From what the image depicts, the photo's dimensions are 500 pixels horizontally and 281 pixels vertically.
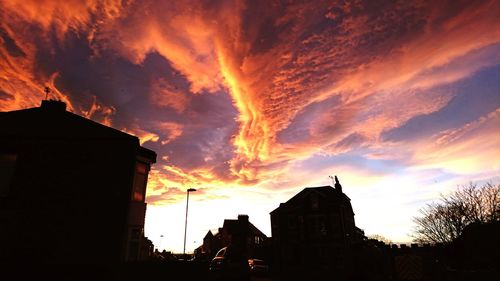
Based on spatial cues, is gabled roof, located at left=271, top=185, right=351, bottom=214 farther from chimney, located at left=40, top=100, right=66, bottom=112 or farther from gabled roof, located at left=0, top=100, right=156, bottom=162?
chimney, located at left=40, top=100, right=66, bottom=112

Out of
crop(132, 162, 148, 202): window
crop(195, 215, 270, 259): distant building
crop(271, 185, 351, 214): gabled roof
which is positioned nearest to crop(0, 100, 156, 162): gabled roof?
crop(132, 162, 148, 202): window

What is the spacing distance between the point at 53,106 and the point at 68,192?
6.48 metres

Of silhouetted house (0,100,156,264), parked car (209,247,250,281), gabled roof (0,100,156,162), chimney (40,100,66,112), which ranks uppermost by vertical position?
chimney (40,100,66,112)

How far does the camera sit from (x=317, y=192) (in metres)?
43.1

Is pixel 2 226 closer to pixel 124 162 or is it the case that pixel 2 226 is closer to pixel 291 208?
pixel 124 162

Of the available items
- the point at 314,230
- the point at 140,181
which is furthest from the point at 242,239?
the point at 140,181

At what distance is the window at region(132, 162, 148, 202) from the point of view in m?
17.8

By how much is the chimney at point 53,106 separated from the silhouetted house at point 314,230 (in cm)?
3053

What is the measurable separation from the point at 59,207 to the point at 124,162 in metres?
3.96

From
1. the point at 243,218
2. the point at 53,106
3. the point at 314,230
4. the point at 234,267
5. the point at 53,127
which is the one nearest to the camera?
the point at 234,267

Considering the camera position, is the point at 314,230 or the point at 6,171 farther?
the point at 314,230

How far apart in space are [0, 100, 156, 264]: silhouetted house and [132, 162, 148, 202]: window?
0.06m

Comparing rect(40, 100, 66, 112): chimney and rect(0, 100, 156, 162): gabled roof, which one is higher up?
rect(40, 100, 66, 112): chimney

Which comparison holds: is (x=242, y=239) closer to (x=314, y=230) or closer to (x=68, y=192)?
(x=314, y=230)
